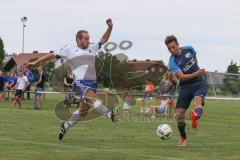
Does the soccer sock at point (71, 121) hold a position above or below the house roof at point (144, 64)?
above

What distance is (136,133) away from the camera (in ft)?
49.8

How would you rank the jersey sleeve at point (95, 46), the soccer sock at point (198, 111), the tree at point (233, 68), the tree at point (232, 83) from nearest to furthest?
the soccer sock at point (198, 111)
the jersey sleeve at point (95, 46)
the tree at point (232, 83)
the tree at point (233, 68)

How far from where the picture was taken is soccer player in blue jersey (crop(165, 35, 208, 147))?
1159 cm

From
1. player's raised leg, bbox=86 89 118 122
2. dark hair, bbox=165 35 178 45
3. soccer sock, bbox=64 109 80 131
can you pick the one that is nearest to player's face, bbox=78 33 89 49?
player's raised leg, bbox=86 89 118 122

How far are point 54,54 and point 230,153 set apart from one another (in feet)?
14.1

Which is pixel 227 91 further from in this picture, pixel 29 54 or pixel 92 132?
pixel 29 54

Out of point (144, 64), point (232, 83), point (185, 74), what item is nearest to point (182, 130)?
point (185, 74)

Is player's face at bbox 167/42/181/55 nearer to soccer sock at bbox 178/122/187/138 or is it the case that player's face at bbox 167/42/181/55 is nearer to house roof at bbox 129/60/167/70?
soccer sock at bbox 178/122/187/138

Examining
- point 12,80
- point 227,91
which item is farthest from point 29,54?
point 12,80

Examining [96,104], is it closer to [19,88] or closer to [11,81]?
[19,88]

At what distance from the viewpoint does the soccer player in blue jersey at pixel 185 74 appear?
38.0ft

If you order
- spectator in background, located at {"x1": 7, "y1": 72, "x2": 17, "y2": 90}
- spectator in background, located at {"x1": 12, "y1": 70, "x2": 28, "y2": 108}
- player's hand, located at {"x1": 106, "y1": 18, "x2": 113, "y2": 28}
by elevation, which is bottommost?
spectator in background, located at {"x1": 7, "y1": 72, "x2": 17, "y2": 90}

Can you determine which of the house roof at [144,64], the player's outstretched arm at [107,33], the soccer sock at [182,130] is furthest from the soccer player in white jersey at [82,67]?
the house roof at [144,64]

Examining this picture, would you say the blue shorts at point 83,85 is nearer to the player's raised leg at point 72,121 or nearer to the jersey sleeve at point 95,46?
the player's raised leg at point 72,121
